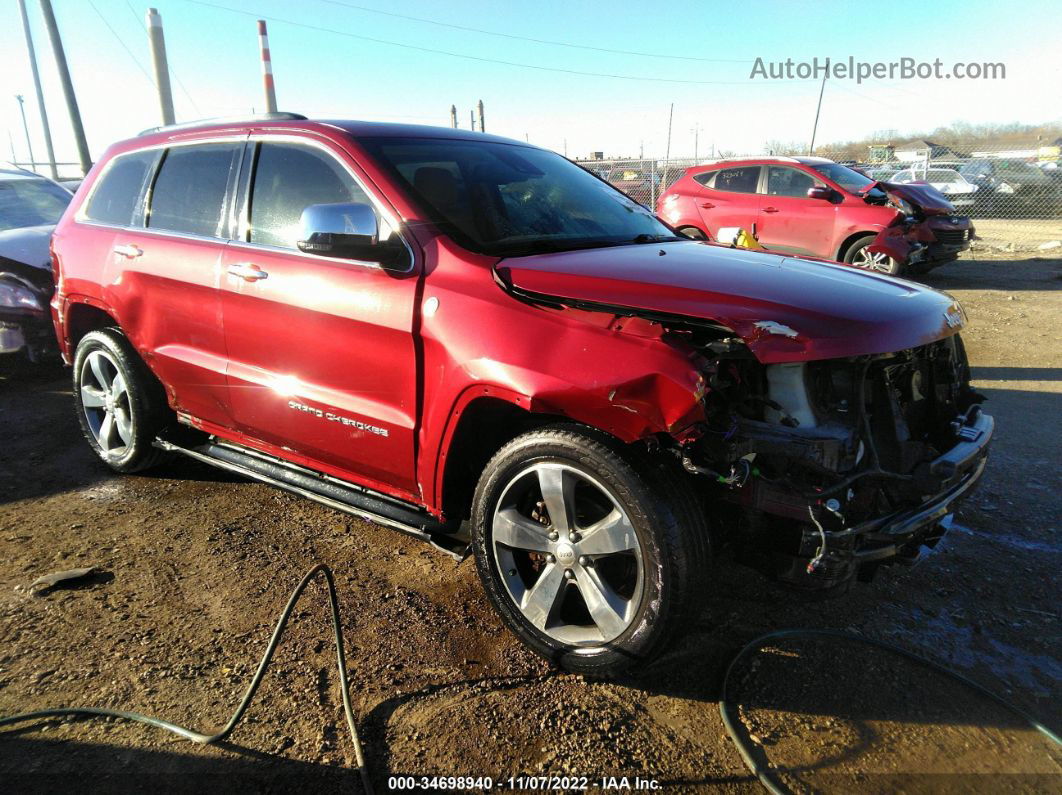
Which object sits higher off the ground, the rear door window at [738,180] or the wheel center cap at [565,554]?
the rear door window at [738,180]

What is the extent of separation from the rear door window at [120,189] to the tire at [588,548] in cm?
287

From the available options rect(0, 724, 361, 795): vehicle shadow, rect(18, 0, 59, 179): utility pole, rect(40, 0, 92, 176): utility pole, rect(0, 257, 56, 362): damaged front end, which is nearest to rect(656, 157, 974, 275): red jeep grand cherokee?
rect(0, 257, 56, 362): damaged front end

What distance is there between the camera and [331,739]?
2.19 meters

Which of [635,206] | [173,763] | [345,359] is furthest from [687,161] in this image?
[173,763]

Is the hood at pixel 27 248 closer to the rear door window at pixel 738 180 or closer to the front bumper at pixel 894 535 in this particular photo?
the front bumper at pixel 894 535

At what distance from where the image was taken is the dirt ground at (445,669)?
209 cm

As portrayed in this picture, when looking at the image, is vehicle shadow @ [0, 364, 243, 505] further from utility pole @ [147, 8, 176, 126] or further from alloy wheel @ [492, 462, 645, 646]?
utility pole @ [147, 8, 176, 126]

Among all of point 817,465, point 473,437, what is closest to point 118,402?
point 473,437

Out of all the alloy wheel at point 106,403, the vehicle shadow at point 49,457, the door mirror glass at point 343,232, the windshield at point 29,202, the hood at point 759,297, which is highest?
Result: the door mirror glass at point 343,232

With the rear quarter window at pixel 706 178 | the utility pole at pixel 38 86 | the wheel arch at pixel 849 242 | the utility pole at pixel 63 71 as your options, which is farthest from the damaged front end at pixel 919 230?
the utility pole at pixel 38 86

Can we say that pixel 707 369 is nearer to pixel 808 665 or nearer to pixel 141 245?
pixel 808 665

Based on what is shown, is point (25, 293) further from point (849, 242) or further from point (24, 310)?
point (849, 242)

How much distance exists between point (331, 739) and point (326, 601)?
32.7 inches

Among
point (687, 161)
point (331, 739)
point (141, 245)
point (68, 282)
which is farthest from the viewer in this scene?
point (687, 161)
